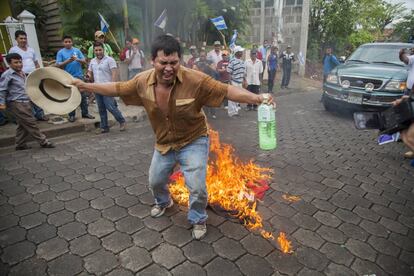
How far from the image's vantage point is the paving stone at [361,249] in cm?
266

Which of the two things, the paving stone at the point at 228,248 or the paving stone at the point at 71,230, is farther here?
the paving stone at the point at 71,230

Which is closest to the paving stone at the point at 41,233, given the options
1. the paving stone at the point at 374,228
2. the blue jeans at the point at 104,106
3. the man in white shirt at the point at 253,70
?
the paving stone at the point at 374,228

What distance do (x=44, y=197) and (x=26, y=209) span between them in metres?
0.29

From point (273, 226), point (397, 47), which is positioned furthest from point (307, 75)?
point (273, 226)

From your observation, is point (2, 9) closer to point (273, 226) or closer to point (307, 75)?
point (273, 226)

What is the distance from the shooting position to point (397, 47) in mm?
8273

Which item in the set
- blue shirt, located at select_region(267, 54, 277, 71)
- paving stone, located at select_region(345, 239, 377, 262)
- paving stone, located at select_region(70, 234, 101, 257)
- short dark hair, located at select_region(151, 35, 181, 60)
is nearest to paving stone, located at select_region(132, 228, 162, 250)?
paving stone, located at select_region(70, 234, 101, 257)

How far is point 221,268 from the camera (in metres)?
2.49

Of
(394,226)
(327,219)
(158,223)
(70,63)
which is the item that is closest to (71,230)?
(158,223)

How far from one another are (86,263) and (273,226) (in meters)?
1.95

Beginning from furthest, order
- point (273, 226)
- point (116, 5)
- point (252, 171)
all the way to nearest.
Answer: point (116, 5) → point (252, 171) → point (273, 226)

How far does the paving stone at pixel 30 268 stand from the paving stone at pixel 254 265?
5.87ft

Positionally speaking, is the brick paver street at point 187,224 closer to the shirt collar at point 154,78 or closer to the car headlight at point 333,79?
the shirt collar at point 154,78

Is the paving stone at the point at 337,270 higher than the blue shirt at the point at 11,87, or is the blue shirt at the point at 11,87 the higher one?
the blue shirt at the point at 11,87
